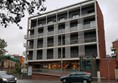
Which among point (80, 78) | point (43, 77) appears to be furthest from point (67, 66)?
point (80, 78)

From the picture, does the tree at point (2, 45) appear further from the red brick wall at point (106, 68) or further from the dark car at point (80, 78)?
the dark car at point (80, 78)

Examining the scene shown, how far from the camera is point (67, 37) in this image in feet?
140

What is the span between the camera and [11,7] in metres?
9.39

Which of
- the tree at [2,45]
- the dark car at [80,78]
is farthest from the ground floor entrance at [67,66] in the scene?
the tree at [2,45]

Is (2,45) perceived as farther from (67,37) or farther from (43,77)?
(67,37)

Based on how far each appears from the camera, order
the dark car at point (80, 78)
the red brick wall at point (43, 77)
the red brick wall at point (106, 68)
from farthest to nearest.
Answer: the red brick wall at point (43, 77) < the red brick wall at point (106, 68) < the dark car at point (80, 78)

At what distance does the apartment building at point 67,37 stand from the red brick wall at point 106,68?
109 cm

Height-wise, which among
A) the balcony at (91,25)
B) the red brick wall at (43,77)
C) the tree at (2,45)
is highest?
the balcony at (91,25)

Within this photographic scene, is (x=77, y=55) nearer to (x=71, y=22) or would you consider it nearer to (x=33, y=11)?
(x=71, y=22)

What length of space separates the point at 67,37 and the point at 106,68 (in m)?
11.6

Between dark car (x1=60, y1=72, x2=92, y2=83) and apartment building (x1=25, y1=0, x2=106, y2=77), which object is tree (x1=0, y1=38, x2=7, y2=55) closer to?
apartment building (x1=25, y1=0, x2=106, y2=77)

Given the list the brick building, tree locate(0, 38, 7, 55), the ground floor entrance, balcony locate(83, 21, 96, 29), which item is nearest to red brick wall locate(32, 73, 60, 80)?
the brick building

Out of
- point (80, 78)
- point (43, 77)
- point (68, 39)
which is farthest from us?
point (68, 39)

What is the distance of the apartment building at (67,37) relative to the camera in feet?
129
